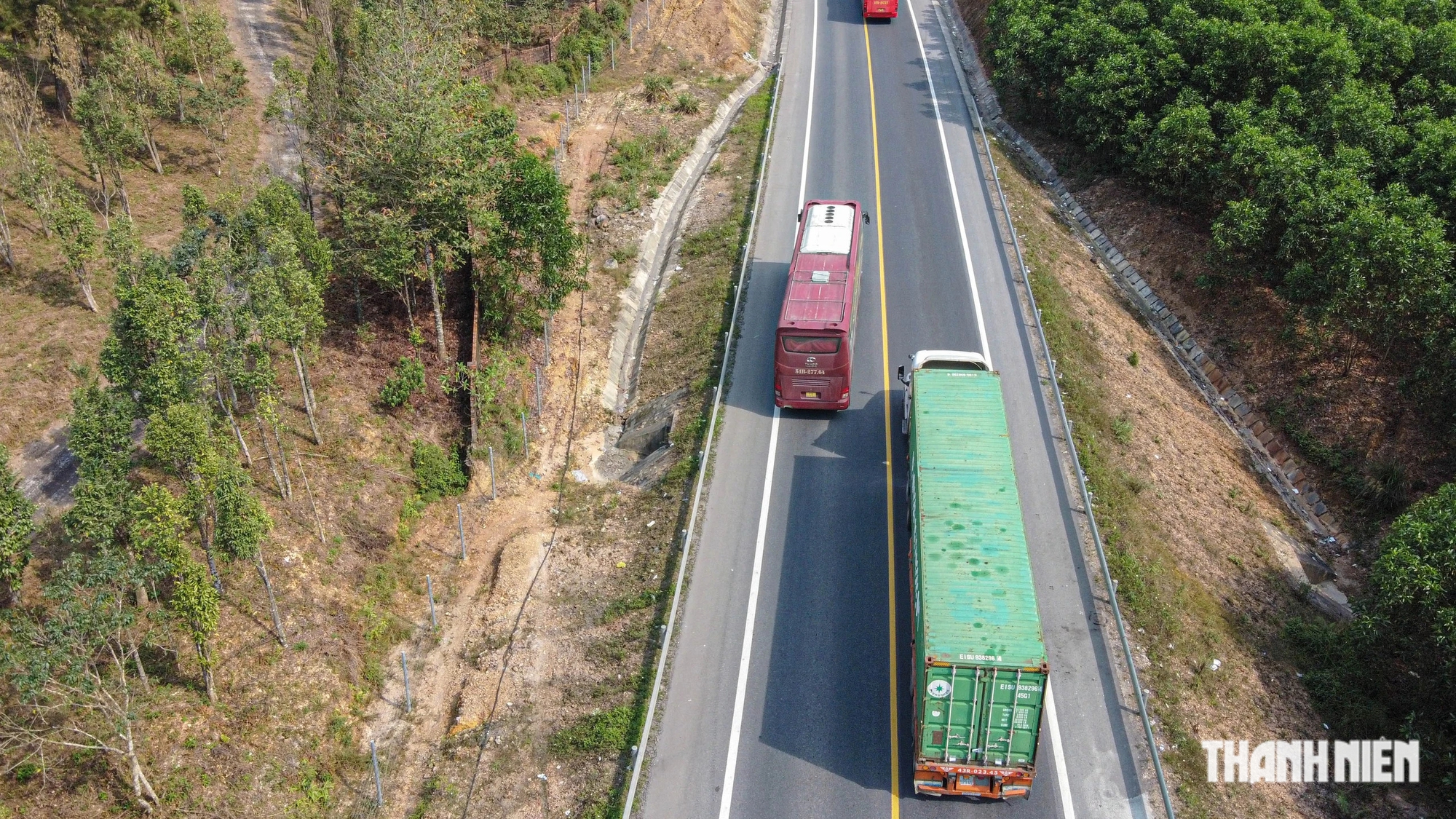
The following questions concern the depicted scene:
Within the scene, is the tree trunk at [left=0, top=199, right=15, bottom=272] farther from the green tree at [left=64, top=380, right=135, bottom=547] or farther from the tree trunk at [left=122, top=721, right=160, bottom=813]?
the tree trunk at [left=122, top=721, right=160, bottom=813]

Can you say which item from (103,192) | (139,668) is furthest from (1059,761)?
(103,192)

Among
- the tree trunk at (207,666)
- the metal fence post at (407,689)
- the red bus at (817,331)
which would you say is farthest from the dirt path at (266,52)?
the tree trunk at (207,666)

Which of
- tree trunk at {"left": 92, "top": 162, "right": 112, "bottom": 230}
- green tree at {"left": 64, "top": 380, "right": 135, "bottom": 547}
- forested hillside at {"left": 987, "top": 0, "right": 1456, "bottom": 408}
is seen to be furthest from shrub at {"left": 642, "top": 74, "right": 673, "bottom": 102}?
green tree at {"left": 64, "top": 380, "right": 135, "bottom": 547}

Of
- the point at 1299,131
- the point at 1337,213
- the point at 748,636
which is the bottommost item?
the point at 748,636

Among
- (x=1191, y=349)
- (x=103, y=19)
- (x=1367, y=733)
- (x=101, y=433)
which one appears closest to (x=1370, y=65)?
(x=1191, y=349)

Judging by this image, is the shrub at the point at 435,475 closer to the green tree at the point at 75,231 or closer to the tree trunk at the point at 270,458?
the tree trunk at the point at 270,458

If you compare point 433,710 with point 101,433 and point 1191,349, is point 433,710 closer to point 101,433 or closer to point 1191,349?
point 101,433

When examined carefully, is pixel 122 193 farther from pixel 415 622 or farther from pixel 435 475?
pixel 415 622
